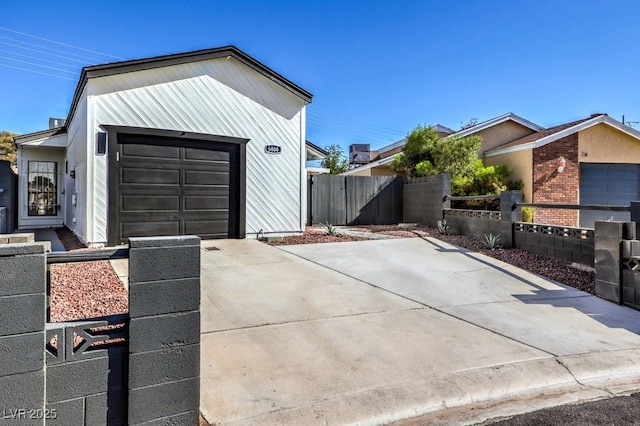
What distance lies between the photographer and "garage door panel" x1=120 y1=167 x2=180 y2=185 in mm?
8262

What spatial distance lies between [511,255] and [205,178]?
6.95 m

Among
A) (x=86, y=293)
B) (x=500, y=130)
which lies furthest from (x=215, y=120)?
(x=500, y=130)

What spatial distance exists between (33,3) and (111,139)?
703cm

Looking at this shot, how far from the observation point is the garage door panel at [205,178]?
8961 millimetres

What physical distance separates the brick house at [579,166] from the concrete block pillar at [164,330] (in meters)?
14.8

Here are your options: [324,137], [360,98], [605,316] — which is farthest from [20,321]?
[324,137]

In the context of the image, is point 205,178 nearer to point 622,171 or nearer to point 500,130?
point 500,130

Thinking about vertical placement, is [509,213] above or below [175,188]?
below

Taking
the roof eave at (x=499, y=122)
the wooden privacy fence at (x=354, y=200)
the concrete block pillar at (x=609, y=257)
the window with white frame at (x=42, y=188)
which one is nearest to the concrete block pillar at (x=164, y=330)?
the concrete block pillar at (x=609, y=257)

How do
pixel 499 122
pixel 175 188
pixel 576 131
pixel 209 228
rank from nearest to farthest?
pixel 175 188 → pixel 209 228 → pixel 576 131 → pixel 499 122

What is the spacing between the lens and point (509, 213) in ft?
28.5

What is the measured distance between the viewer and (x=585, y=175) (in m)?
15.4

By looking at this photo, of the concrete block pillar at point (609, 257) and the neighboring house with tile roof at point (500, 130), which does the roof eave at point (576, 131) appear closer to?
the neighboring house with tile roof at point (500, 130)

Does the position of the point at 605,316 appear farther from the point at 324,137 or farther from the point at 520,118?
the point at 324,137
